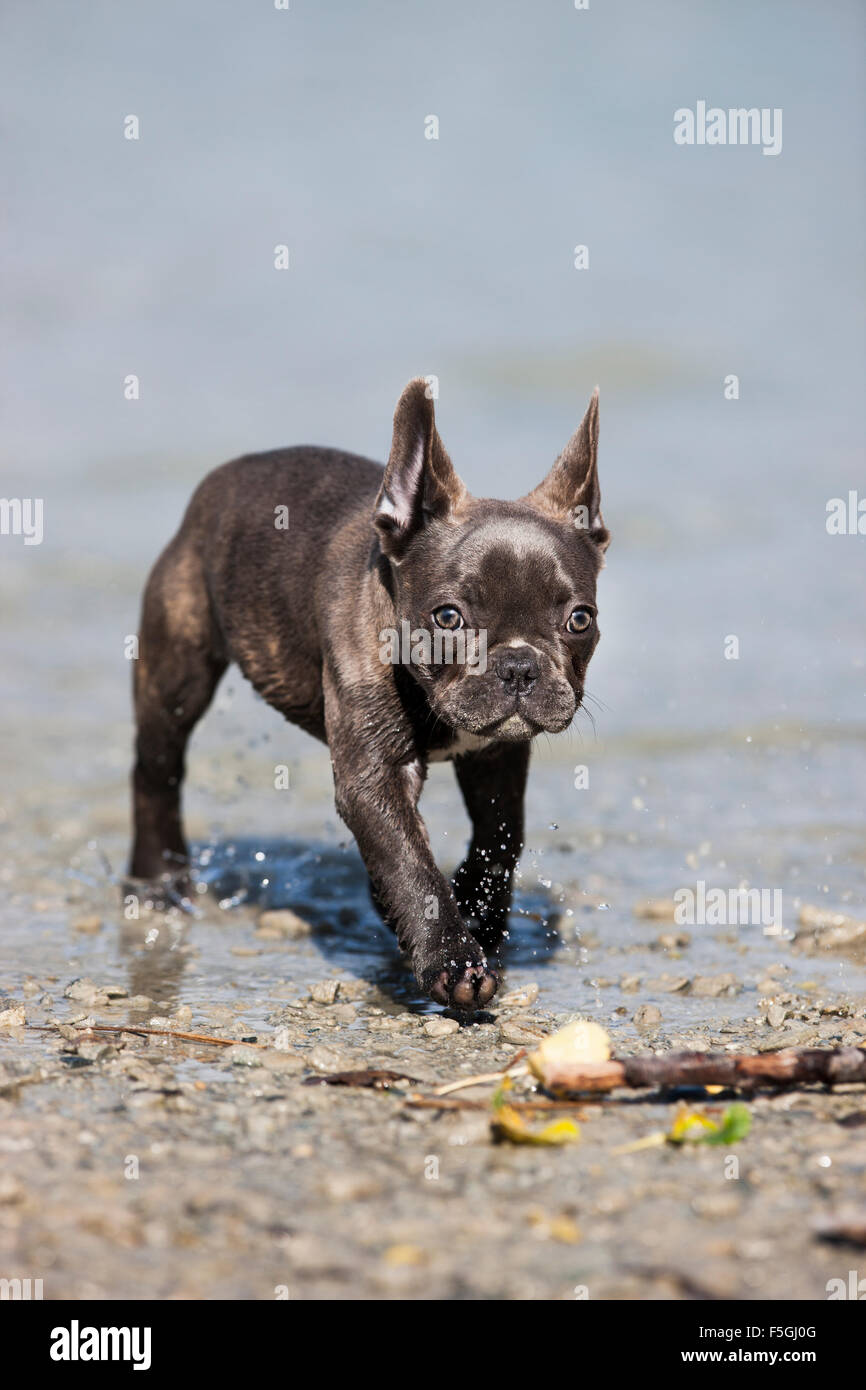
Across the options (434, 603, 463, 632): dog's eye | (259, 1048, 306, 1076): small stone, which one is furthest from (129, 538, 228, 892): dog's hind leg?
(259, 1048, 306, 1076): small stone

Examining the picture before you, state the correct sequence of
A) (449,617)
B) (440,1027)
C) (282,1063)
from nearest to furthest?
(282,1063)
(440,1027)
(449,617)

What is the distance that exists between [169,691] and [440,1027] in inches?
115

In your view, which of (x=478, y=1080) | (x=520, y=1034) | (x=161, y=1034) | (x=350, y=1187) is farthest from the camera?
(x=520, y=1034)

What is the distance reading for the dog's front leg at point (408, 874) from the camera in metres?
4.78

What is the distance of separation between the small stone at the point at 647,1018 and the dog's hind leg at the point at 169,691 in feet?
9.55

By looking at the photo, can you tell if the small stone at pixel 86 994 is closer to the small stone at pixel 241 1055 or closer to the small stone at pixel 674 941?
the small stone at pixel 241 1055

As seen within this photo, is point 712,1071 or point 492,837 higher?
point 492,837

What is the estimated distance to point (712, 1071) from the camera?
3697mm

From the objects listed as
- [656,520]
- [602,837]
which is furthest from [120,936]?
[656,520]


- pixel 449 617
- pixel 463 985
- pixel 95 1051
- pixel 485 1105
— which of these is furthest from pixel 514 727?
pixel 95 1051

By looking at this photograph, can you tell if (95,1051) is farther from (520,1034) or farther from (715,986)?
(715,986)

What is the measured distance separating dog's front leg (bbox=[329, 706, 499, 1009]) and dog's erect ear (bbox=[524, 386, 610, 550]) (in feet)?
3.57

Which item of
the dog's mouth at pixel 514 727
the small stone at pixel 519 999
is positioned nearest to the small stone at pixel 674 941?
the small stone at pixel 519 999
